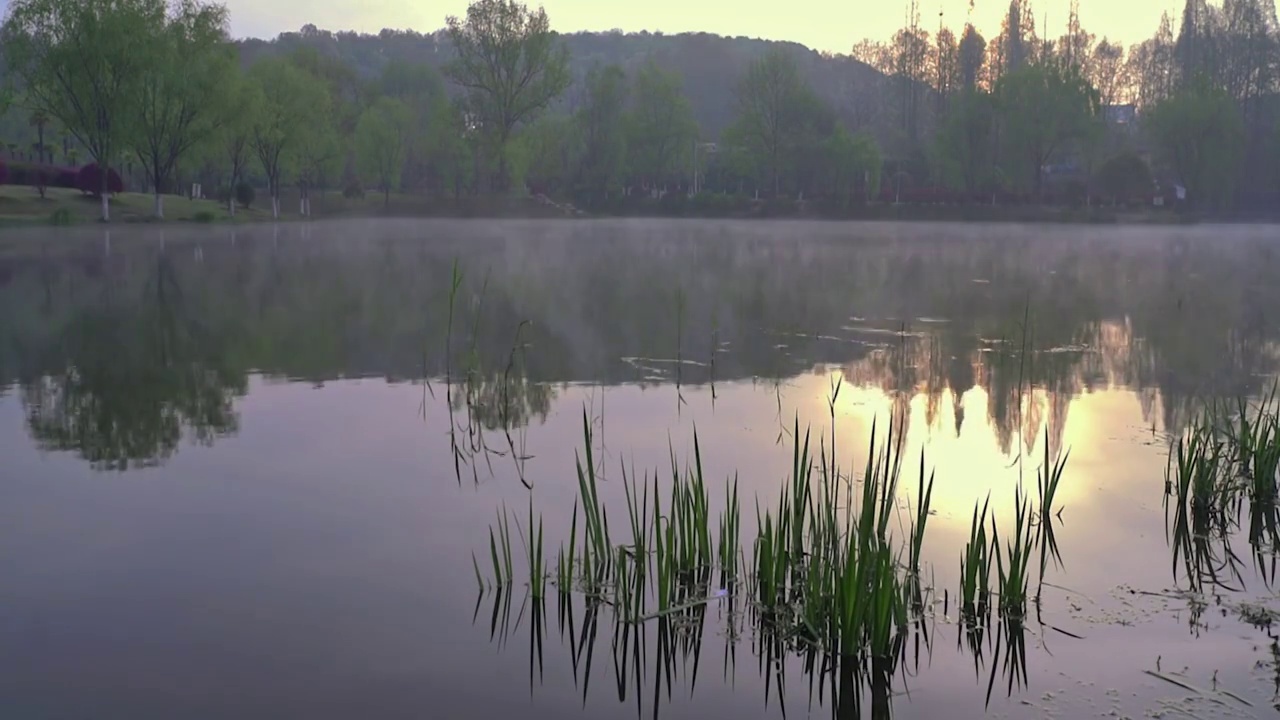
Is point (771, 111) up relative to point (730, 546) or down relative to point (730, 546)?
up

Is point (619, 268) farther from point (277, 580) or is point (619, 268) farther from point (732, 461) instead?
point (277, 580)

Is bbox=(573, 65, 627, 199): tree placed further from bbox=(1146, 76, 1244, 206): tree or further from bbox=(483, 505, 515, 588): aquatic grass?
bbox=(483, 505, 515, 588): aquatic grass

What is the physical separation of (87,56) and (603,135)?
51698mm

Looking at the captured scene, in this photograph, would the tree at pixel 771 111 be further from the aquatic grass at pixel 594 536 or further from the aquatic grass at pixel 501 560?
the aquatic grass at pixel 594 536

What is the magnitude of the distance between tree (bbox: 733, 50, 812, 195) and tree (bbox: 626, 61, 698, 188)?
487cm

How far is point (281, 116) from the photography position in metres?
66.2

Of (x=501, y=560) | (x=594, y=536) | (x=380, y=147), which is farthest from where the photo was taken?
(x=380, y=147)

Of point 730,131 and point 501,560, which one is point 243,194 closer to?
point 730,131

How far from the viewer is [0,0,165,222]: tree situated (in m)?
48.2

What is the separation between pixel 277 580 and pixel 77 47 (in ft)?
162

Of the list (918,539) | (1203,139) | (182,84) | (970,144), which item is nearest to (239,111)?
(182,84)

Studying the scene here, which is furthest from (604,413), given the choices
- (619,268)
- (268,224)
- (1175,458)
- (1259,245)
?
(268,224)

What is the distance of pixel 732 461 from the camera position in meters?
8.63

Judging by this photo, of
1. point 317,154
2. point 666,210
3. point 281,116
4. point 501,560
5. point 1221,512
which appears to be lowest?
point 501,560
